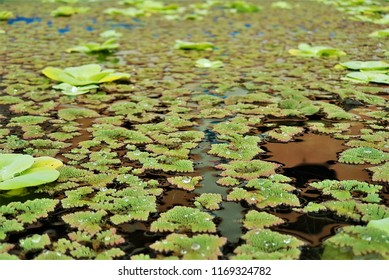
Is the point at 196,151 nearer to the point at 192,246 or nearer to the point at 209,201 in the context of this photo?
the point at 209,201

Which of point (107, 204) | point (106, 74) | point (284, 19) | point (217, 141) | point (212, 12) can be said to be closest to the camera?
point (107, 204)

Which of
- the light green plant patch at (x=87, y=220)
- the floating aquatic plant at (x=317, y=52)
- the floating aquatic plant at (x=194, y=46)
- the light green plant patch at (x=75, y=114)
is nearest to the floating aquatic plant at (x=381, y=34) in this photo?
the floating aquatic plant at (x=317, y=52)

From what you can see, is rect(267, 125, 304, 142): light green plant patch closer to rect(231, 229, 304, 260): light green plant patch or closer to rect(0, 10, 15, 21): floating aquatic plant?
rect(231, 229, 304, 260): light green plant patch

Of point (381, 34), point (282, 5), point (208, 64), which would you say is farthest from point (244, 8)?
point (208, 64)

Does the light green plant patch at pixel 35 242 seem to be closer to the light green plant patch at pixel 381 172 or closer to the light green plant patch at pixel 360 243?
the light green plant patch at pixel 360 243
